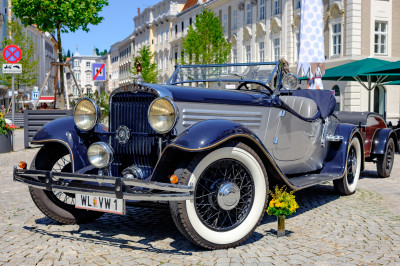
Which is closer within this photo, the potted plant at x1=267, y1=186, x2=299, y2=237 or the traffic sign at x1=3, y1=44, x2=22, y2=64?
the potted plant at x1=267, y1=186, x2=299, y2=237

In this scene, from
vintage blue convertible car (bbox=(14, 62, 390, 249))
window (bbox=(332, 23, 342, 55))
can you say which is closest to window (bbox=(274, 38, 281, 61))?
window (bbox=(332, 23, 342, 55))

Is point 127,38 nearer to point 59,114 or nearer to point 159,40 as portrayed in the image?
point 159,40

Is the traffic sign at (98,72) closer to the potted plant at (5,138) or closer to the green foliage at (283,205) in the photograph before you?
the potted plant at (5,138)

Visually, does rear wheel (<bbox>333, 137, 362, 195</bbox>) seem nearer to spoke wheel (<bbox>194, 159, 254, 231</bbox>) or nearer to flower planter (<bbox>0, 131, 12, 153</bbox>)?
spoke wheel (<bbox>194, 159, 254, 231</bbox>)

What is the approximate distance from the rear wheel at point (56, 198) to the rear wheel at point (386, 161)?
17.5 feet

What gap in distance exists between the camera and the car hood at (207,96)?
14.1ft

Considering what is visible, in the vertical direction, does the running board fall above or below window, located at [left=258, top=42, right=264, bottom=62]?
below

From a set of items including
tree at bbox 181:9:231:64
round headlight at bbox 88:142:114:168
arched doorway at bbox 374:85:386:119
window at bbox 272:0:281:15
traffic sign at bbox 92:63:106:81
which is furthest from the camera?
window at bbox 272:0:281:15

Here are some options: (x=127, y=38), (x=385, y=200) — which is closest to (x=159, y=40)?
(x=127, y=38)

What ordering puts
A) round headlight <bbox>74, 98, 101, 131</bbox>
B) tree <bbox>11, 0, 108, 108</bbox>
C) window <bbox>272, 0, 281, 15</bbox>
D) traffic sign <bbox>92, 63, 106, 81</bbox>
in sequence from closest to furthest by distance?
round headlight <bbox>74, 98, 101, 131</bbox>
traffic sign <bbox>92, 63, 106, 81</bbox>
tree <bbox>11, 0, 108, 108</bbox>
window <bbox>272, 0, 281, 15</bbox>

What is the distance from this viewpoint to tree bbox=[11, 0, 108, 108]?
647 inches

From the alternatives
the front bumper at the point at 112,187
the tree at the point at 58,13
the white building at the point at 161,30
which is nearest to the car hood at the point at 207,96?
the front bumper at the point at 112,187

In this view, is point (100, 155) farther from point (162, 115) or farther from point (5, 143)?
point (5, 143)

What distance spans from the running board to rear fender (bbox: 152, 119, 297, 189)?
3.33 ft
